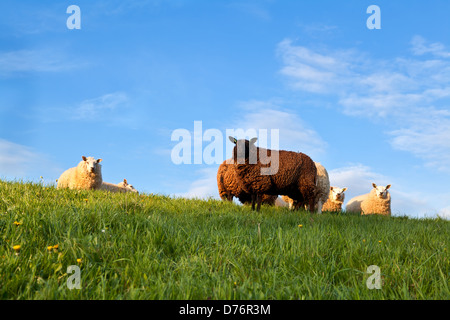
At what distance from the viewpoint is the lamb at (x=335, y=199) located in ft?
53.7

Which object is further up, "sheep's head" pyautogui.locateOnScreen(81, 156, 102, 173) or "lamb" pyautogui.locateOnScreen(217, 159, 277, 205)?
"sheep's head" pyautogui.locateOnScreen(81, 156, 102, 173)

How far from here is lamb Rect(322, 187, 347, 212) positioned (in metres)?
16.4

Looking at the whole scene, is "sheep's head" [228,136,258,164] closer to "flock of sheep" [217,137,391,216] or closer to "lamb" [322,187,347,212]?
"flock of sheep" [217,137,391,216]

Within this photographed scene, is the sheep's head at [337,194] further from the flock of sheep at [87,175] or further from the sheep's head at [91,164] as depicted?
the sheep's head at [91,164]

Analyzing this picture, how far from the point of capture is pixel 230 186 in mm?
14023

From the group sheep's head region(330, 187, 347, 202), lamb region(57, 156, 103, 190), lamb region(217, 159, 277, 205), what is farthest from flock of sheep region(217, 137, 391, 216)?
lamb region(57, 156, 103, 190)

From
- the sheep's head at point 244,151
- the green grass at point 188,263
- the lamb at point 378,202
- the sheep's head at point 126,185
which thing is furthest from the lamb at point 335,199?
the green grass at point 188,263

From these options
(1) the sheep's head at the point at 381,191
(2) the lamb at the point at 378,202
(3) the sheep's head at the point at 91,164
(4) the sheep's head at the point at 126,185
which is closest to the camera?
(3) the sheep's head at the point at 91,164

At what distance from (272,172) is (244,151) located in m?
1.07

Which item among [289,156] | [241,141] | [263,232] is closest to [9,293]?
[263,232]

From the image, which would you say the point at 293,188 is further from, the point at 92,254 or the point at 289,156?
the point at 92,254

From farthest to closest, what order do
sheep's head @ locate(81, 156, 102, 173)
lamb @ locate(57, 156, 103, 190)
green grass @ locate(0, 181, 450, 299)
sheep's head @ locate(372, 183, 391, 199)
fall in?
1. sheep's head @ locate(372, 183, 391, 199)
2. lamb @ locate(57, 156, 103, 190)
3. sheep's head @ locate(81, 156, 102, 173)
4. green grass @ locate(0, 181, 450, 299)

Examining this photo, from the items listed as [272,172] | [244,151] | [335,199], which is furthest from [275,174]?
[335,199]
